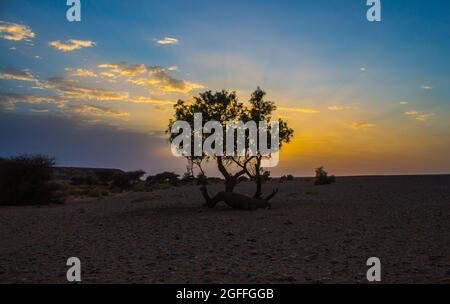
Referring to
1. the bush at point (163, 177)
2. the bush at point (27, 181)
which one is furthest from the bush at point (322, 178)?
the bush at point (27, 181)

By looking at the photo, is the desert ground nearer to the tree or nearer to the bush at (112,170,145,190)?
the tree

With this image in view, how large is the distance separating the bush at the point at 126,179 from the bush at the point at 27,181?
2331 cm

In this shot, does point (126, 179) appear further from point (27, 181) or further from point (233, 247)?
point (233, 247)

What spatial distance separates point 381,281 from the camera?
29.6 ft

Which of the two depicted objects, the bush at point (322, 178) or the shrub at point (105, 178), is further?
the shrub at point (105, 178)

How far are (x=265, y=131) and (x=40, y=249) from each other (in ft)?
49.6

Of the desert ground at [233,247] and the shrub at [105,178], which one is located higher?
the shrub at [105,178]

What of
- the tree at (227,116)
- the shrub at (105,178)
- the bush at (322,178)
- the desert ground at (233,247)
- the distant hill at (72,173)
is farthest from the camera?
the distant hill at (72,173)

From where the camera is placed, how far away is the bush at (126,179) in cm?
6203

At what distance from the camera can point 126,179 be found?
64.2m

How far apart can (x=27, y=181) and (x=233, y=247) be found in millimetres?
27006

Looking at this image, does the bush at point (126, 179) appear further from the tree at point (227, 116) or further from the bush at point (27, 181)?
the tree at point (227, 116)
